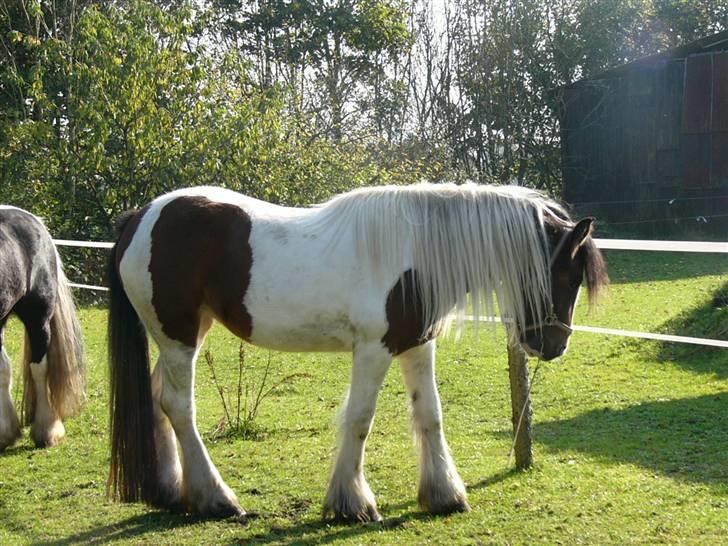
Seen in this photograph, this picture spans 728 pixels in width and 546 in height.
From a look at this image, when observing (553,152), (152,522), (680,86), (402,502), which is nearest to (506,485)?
(402,502)

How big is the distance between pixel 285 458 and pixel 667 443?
8.39ft

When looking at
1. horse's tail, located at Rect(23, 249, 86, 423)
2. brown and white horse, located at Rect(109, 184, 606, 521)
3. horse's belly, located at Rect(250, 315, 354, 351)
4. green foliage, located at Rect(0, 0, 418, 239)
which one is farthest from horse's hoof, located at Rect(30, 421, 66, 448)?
green foliage, located at Rect(0, 0, 418, 239)

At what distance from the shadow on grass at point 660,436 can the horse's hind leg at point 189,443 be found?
95.0 inches

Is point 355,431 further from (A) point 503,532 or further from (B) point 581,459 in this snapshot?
(B) point 581,459

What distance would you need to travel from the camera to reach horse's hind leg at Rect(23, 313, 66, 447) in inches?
253

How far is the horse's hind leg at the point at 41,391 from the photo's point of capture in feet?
21.1

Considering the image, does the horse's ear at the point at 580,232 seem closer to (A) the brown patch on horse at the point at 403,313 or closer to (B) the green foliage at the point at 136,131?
(A) the brown patch on horse at the point at 403,313

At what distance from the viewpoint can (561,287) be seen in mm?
4383

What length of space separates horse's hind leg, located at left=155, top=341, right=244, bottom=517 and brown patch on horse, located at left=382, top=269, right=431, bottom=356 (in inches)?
44.7

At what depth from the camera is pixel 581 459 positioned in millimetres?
5578

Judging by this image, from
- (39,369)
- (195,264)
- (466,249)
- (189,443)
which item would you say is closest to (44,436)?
(39,369)

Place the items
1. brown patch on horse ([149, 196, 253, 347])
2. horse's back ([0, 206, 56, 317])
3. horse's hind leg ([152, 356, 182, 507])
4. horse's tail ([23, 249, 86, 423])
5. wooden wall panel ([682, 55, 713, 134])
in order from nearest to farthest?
1. brown patch on horse ([149, 196, 253, 347])
2. horse's hind leg ([152, 356, 182, 507])
3. horse's back ([0, 206, 56, 317])
4. horse's tail ([23, 249, 86, 423])
5. wooden wall panel ([682, 55, 713, 134])

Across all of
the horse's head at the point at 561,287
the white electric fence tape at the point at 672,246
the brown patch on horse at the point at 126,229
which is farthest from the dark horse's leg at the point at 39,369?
the white electric fence tape at the point at 672,246

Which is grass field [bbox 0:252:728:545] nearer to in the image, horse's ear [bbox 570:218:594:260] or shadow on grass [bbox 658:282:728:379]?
shadow on grass [bbox 658:282:728:379]
